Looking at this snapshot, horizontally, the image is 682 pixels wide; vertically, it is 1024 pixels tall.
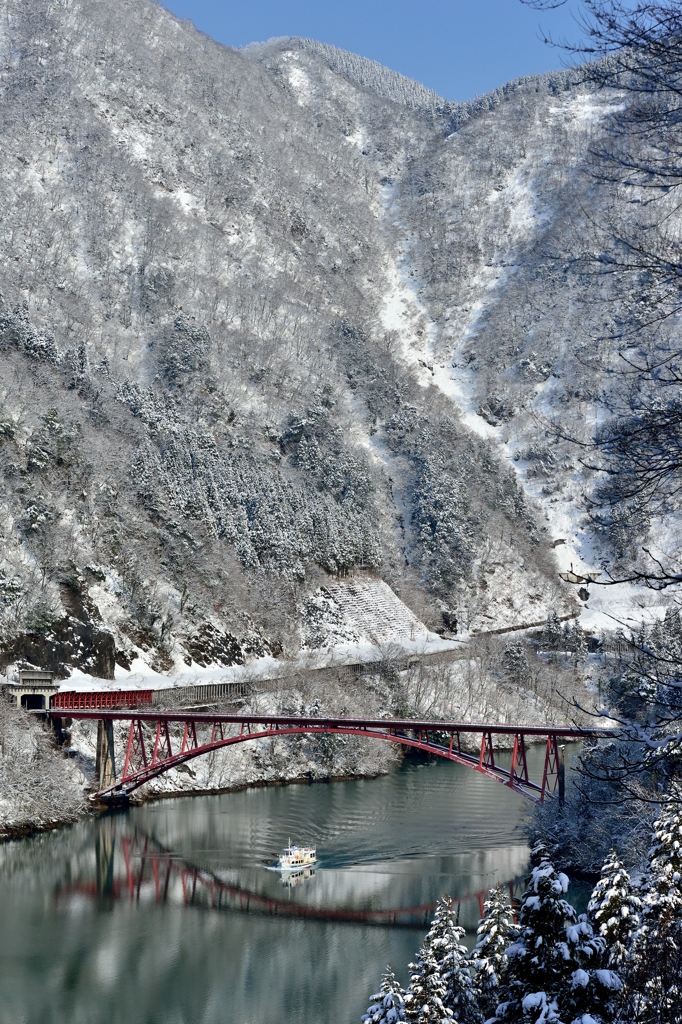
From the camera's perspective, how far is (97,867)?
43219 mm

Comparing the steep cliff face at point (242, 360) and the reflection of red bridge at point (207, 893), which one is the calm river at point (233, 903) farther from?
the steep cliff face at point (242, 360)

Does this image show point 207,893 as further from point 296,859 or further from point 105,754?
point 105,754

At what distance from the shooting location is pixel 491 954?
59.9 ft

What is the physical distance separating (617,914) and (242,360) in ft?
349

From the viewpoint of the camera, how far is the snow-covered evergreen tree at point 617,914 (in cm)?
1677

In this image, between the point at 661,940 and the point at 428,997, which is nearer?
the point at 661,940

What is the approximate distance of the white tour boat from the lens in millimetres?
42912

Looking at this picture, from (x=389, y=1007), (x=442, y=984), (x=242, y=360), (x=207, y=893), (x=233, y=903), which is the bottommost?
(x=233, y=903)

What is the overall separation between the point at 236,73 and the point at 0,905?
196 metres

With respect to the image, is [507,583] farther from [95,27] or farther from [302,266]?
[95,27]

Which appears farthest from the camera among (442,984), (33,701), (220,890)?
(33,701)

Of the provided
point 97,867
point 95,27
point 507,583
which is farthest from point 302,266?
point 97,867

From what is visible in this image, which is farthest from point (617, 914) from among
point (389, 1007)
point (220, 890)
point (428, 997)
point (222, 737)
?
point (222, 737)

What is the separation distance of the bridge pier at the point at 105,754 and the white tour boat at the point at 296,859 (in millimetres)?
15682
